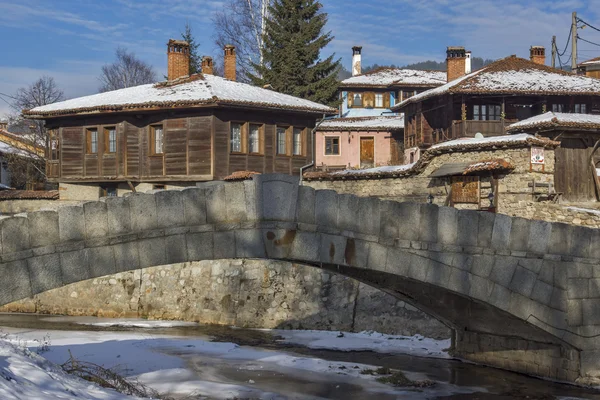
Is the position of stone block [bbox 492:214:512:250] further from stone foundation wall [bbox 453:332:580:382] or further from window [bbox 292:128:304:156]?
window [bbox 292:128:304:156]

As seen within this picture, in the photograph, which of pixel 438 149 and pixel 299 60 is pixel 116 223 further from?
pixel 299 60

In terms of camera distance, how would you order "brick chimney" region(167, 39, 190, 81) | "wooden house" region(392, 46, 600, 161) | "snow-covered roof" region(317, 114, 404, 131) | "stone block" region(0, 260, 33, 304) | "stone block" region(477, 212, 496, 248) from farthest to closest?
"snow-covered roof" region(317, 114, 404, 131) → "brick chimney" region(167, 39, 190, 81) → "wooden house" region(392, 46, 600, 161) → "stone block" region(477, 212, 496, 248) → "stone block" region(0, 260, 33, 304)

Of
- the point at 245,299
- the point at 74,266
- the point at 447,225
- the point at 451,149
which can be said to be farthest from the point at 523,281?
the point at 451,149

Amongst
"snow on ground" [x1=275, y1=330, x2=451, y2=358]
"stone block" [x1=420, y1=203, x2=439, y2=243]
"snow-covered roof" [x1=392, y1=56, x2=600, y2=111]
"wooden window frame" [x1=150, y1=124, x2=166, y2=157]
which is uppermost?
"snow-covered roof" [x1=392, y1=56, x2=600, y2=111]

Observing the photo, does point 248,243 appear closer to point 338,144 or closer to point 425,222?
point 425,222

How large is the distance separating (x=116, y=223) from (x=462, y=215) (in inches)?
188

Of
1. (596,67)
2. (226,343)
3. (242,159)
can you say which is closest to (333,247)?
(226,343)

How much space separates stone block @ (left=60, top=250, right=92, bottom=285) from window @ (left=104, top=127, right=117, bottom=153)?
19.4 m

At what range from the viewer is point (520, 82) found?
29.6 meters

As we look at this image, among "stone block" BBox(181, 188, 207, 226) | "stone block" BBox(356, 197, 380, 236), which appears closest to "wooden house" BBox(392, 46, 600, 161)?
"stone block" BBox(356, 197, 380, 236)

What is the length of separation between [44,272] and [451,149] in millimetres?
13866

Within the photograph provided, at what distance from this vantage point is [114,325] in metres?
18.9

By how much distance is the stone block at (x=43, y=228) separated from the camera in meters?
7.71

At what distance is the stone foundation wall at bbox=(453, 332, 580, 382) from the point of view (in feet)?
35.5
